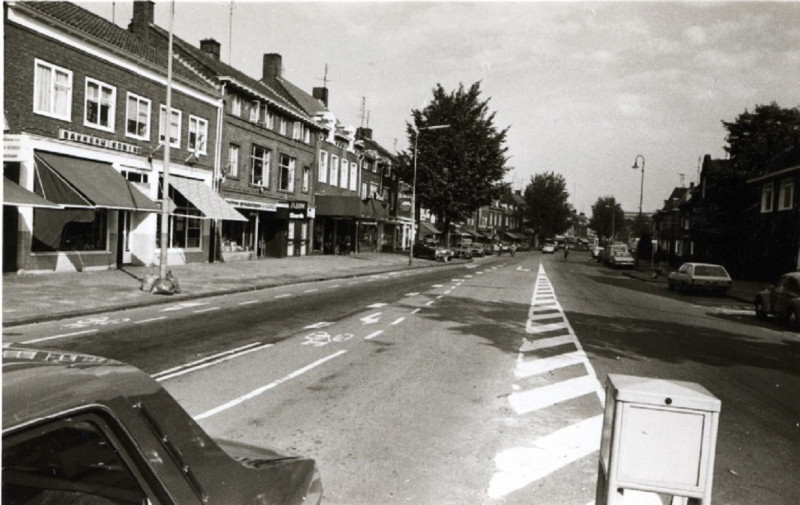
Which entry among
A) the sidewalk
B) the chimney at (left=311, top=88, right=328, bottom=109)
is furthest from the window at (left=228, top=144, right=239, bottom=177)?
the chimney at (left=311, top=88, right=328, bottom=109)

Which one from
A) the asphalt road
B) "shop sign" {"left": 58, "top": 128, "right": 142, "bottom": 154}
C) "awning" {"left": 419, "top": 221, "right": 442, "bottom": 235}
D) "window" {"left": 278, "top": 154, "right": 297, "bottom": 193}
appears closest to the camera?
the asphalt road

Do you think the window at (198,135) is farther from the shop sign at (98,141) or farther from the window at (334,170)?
the window at (334,170)

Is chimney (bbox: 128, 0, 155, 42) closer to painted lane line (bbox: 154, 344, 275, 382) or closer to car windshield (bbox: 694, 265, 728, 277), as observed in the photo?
painted lane line (bbox: 154, 344, 275, 382)

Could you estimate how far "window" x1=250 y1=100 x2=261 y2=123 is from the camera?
99.6ft

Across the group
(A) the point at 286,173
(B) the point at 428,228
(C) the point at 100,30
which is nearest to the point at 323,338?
(C) the point at 100,30

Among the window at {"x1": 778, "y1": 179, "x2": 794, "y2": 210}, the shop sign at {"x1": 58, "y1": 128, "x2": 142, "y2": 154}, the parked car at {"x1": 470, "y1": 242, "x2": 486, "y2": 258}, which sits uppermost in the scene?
the window at {"x1": 778, "y1": 179, "x2": 794, "y2": 210}

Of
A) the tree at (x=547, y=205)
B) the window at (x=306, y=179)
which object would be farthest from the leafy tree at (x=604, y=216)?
the window at (x=306, y=179)

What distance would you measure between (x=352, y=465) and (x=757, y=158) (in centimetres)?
4392

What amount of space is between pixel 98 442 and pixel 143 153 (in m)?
22.5

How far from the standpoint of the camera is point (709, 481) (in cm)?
269

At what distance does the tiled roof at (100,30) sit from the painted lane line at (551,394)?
18148 mm

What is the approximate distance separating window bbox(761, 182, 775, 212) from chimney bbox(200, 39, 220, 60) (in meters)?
35.3

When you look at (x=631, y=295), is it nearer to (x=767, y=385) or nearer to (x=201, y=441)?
(x=767, y=385)

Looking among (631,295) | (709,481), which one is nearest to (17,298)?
(709,481)
